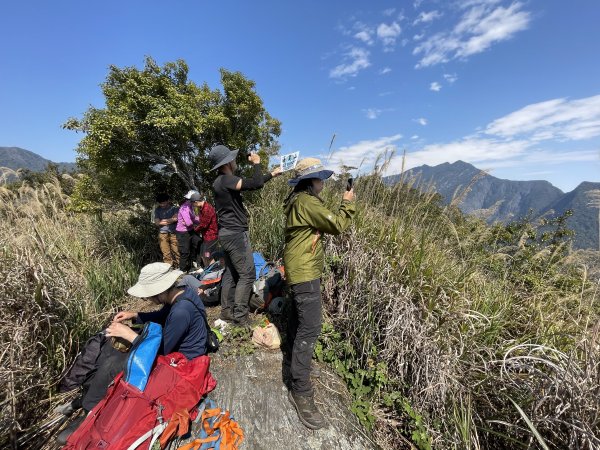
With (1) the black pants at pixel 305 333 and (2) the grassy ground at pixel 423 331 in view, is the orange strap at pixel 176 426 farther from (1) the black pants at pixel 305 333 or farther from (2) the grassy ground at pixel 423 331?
(2) the grassy ground at pixel 423 331

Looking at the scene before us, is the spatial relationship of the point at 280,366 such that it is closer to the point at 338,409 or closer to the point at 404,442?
the point at 338,409

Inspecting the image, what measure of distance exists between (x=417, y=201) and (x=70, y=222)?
24.0ft

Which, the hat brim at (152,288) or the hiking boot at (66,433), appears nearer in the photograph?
the hiking boot at (66,433)

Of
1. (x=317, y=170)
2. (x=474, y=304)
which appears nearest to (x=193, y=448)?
(x=317, y=170)

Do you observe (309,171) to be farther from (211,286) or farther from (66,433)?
(66,433)

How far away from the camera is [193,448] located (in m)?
2.13

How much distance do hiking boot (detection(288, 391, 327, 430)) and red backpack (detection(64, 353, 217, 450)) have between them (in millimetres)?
905

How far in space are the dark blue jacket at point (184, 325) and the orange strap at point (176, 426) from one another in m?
0.52

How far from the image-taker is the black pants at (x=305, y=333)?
2469 mm

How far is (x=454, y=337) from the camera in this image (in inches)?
103

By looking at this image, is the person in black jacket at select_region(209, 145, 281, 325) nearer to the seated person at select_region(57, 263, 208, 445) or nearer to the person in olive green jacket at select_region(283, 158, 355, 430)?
the seated person at select_region(57, 263, 208, 445)

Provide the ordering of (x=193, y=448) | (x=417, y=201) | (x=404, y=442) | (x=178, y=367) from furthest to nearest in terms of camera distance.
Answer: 1. (x=417, y=201)
2. (x=404, y=442)
3. (x=178, y=367)
4. (x=193, y=448)

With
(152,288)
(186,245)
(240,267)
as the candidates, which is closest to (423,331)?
(240,267)

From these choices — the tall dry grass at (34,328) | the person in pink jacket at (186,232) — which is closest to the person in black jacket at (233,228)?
the tall dry grass at (34,328)
